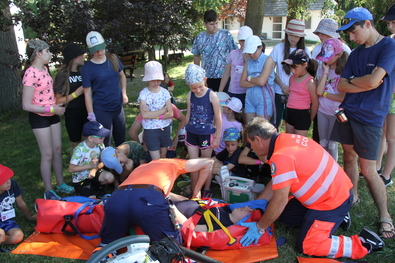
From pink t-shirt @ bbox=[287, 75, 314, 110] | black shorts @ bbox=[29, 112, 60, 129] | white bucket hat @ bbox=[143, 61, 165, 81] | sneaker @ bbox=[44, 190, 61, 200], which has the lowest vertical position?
sneaker @ bbox=[44, 190, 61, 200]

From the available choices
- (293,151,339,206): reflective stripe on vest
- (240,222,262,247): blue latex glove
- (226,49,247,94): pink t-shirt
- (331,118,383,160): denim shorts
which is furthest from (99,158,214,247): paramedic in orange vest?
(226,49,247,94): pink t-shirt

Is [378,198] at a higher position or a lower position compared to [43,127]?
lower

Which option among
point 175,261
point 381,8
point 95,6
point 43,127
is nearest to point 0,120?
point 95,6

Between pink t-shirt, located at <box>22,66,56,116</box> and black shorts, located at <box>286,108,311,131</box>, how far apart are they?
2.90 meters

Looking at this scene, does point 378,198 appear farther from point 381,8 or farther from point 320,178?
point 381,8

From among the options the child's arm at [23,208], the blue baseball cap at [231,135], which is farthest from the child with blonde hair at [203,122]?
the child's arm at [23,208]

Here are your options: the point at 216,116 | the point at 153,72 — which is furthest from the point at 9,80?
the point at 216,116

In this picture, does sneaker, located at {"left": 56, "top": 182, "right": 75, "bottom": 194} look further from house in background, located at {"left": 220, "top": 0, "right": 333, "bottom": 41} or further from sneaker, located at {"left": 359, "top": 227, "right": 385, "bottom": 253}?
house in background, located at {"left": 220, "top": 0, "right": 333, "bottom": 41}

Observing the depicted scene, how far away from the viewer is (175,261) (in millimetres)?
1863

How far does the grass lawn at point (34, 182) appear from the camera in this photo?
3088mm

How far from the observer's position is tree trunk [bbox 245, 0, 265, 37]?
662 cm

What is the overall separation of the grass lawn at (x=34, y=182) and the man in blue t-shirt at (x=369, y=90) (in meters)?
0.29

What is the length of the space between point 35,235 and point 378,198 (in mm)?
3423

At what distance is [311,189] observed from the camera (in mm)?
2928
